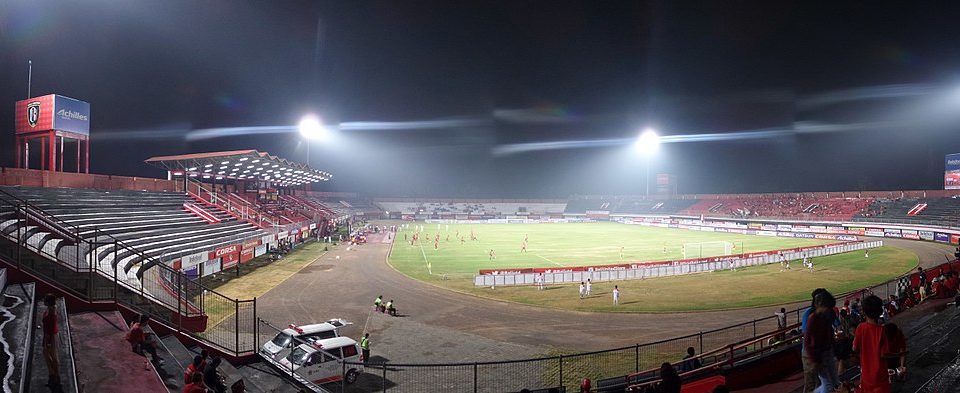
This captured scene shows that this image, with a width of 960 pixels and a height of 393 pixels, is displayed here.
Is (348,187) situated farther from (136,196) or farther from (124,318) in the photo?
(124,318)

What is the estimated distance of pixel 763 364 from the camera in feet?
40.9

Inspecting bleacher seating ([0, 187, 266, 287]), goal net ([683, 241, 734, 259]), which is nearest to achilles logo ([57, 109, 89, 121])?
bleacher seating ([0, 187, 266, 287])

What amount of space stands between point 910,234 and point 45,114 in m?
89.8

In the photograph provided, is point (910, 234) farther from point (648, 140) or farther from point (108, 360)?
→ point (108, 360)

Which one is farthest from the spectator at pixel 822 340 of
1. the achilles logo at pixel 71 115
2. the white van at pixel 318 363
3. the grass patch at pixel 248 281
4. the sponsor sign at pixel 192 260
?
the achilles logo at pixel 71 115

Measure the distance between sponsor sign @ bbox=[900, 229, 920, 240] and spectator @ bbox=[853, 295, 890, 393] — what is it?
7511 cm

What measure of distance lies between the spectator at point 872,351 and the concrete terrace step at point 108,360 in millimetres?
11433

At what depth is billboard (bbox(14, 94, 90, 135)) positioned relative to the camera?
28.9m

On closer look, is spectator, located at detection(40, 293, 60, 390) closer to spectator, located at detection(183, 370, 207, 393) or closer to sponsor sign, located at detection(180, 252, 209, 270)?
spectator, located at detection(183, 370, 207, 393)

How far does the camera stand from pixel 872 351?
5184mm

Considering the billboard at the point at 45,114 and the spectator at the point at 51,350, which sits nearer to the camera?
the spectator at the point at 51,350

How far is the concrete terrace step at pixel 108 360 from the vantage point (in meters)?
8.91

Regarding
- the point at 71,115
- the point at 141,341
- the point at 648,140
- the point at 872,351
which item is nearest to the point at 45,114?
the point at 71,115

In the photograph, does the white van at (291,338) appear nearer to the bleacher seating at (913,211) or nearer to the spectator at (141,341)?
the spectator at (141,341)
